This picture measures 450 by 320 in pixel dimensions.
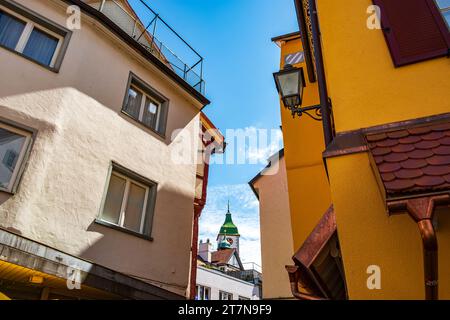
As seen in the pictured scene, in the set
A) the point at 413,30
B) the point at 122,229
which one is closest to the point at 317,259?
the point at 413,30

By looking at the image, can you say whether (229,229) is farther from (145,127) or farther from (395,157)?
(395,157)

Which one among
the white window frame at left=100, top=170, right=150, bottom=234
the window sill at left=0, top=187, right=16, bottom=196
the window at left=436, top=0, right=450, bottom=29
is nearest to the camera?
the window at left=436, top=0, right=450, bottom=29

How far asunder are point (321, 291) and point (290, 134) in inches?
177

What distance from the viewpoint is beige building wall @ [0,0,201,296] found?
19.4 feet

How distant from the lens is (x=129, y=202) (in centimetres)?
759

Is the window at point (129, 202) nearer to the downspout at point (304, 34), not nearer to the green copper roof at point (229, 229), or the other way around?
the downspout at point (304, 34)

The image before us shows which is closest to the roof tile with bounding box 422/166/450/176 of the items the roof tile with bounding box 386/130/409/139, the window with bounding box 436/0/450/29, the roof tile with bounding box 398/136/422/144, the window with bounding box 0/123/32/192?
the roof tile with bounding box 398/136/422/144

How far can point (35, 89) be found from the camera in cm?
638

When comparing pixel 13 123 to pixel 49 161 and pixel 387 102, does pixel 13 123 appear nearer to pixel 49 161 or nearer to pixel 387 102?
pixel 49 161

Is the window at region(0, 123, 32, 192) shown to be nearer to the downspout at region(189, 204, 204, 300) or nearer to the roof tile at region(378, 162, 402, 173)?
the roof tile at region(378, 162, 402, 173)

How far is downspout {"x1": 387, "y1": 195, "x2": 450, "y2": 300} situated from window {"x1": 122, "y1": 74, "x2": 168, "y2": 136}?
7088 mm

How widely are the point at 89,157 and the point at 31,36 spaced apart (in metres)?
2.91
